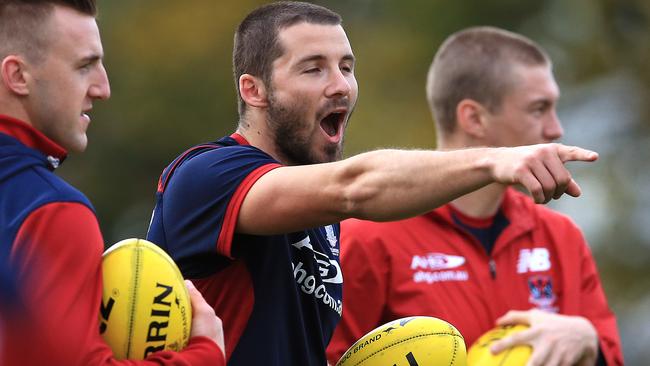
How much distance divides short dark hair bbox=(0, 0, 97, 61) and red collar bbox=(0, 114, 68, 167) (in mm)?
221

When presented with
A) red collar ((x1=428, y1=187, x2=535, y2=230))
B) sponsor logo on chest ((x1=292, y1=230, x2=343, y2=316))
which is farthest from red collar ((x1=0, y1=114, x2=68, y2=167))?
red collar ((x1=428, y1=187, x2=535, y2=230))

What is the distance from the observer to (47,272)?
420 centimetres

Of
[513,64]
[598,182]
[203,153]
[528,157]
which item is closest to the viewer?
[528,157]

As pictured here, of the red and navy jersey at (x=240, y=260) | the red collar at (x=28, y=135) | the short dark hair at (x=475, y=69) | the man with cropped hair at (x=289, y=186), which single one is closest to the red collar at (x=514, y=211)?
the short dark hair at (x=475, y=69)

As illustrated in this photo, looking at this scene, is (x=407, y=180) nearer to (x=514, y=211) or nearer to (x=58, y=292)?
(x=58, y=292)

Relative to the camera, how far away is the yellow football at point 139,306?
14.7 ft

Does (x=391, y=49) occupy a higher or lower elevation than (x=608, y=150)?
higher

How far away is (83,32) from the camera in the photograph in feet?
15.1

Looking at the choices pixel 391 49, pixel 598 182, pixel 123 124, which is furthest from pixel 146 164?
pixel 598 182

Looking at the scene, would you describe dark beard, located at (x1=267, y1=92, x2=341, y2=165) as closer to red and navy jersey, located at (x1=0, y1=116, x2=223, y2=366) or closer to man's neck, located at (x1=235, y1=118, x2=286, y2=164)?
man's neck, located at (x1=235, y1=118, x2=286, y2=164)

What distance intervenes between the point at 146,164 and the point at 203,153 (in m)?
15.7

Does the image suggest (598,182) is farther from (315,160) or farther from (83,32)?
(83,32)

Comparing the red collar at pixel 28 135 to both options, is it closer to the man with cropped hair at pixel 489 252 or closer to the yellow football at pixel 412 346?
the yellow football at pixel 412 346

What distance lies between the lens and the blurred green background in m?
18.9
